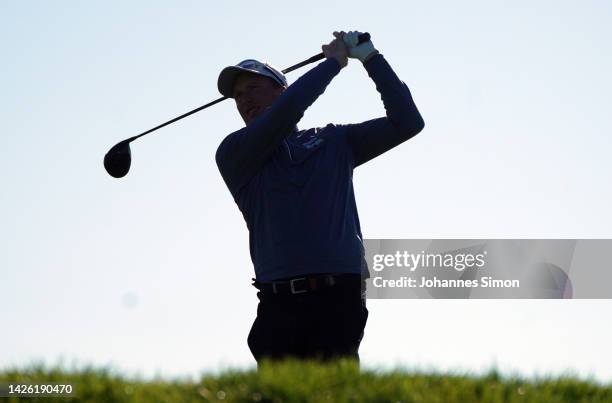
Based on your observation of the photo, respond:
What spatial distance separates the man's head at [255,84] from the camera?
8672 millimetres

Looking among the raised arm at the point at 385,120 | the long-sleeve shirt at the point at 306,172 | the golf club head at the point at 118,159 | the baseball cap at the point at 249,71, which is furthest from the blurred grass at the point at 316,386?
the golf club head at the point at 118,159

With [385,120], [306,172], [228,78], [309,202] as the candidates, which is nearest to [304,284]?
[309,202]

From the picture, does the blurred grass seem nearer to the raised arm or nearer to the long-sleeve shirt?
the long-sleeve shirt

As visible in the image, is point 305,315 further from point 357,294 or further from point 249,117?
point 249,117

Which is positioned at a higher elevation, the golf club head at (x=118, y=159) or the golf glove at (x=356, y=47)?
the golf glove at (x=356, y=47)

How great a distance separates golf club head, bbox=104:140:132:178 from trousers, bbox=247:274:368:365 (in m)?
3.18

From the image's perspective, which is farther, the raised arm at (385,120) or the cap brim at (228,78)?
the cap brim at (228,78)

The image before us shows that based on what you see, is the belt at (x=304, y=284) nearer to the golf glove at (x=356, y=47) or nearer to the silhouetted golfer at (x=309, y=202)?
the silhouetted golfer at (x=309, y=202)

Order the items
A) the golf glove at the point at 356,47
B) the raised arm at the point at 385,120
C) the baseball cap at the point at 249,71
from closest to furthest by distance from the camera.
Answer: the raised arm at the point at 385,120 → the golf glove at the point at 356,47 → the baseball cap at the point at 249,71

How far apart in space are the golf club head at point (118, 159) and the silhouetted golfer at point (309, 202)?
198 cm

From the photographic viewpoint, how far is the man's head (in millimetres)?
8672

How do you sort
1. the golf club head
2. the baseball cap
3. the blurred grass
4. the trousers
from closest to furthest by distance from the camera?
the blurred grass < the trousers < the baseball cap < the golf club head

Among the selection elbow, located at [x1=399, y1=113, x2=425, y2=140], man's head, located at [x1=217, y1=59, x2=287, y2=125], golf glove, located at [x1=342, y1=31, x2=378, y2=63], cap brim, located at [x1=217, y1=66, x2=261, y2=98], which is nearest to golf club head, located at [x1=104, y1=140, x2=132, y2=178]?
cap brim, located at [x1=217, y1=66, x2=261, y2=98]

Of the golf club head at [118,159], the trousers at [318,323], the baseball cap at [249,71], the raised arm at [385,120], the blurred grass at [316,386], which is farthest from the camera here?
the golf club head at [118,159]
